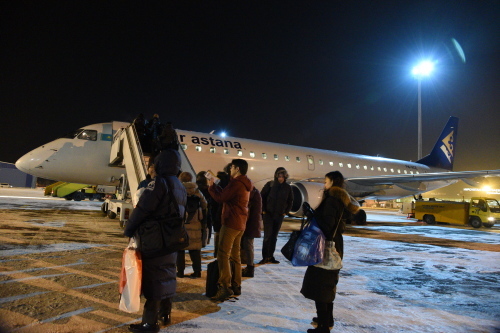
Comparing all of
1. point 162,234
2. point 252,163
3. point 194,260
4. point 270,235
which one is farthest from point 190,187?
point 252,163

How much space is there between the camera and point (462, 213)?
56.9ft

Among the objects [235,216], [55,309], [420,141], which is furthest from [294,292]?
[420,141]

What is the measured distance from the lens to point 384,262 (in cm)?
660

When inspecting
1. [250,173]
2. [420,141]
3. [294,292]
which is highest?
[420,141]

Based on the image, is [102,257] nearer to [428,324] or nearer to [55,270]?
[55,270]

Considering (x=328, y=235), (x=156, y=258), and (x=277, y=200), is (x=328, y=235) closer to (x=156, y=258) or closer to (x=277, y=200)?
(x=156, y=258)

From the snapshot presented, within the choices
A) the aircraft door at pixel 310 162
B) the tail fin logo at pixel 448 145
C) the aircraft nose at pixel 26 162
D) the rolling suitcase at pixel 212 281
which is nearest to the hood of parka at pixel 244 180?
the rolling suitcase at pixel 212 281

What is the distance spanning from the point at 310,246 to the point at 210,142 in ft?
35.0

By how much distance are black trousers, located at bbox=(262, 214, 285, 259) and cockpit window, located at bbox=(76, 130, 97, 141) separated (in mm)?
8237

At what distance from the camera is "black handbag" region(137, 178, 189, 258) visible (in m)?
2.81

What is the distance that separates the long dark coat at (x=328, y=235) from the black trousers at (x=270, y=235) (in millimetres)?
2930

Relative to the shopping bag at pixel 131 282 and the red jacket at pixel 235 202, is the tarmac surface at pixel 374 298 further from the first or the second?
the red jacket at pixel 235 202

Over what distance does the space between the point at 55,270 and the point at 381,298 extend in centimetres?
451

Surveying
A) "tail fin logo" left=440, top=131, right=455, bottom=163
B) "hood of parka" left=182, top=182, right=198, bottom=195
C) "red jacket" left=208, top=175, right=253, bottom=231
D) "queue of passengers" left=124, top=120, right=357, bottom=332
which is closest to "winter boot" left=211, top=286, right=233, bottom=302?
"queue of passengers" left=124, top=120, right=357, bottom=332
